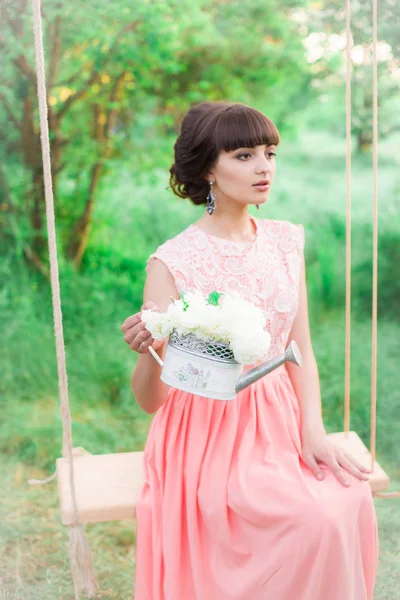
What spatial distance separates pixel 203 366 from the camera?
1.88 m

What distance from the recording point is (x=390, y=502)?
351 cm

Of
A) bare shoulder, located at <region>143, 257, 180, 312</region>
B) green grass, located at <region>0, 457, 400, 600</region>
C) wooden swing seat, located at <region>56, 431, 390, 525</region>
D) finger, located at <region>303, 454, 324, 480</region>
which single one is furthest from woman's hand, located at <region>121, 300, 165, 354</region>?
green grass, located at <region>0, 457, 400, 600</region>

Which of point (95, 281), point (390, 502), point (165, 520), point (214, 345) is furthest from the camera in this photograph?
point (95, 281)

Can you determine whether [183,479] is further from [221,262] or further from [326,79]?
[326,79]

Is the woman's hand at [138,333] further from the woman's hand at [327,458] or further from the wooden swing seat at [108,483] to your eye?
the woman's hand at [327,458]

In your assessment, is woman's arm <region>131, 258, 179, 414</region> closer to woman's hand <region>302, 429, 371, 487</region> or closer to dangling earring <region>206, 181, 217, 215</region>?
dangling earring <region>206, 181, 217, 215</region>

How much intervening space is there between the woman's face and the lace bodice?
0.52 ft

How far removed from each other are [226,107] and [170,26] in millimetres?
2418

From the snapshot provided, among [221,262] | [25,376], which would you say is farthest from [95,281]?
[221,262]

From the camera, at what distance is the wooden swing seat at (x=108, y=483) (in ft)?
6.77

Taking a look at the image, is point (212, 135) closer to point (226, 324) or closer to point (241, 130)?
point (241, 130)

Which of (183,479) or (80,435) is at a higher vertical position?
(183,479)

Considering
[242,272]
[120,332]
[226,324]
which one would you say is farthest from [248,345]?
[120,332]

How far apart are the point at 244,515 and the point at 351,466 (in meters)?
0.34
